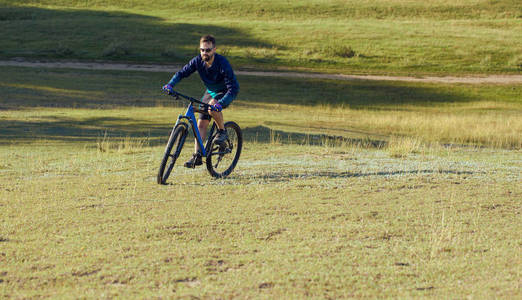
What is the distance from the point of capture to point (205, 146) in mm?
9766

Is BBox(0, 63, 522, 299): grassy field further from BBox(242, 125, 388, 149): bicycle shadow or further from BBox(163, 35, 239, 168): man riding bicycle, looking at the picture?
BBox(163, 35, 239, 168): man riding bicycle

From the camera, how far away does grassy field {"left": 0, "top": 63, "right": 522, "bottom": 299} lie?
212 inches

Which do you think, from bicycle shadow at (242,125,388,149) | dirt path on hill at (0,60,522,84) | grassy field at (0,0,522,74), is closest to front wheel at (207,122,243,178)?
bicycle shadow at (242,125,388,149)

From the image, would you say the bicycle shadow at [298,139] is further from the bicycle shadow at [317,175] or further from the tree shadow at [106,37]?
the tree shadow at [106,37]

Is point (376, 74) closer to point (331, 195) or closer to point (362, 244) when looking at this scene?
point (331, 195)

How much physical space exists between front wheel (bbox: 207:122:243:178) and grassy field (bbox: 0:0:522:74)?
28.5 meters

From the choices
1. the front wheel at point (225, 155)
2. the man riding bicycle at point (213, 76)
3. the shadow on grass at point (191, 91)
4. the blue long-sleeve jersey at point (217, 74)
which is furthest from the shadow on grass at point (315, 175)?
the shadow on grass at point (191, 91)

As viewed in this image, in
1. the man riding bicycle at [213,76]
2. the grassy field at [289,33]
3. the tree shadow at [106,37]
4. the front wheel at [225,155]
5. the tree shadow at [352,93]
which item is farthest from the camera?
the tree shadow at [106,37]

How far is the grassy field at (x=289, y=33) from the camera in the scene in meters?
42.9

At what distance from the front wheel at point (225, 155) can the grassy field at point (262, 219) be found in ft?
0.55

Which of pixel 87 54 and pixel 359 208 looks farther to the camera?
pixel 87 54

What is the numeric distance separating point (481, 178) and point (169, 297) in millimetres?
6575

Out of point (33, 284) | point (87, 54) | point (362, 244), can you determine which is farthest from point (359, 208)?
point (87, 54)

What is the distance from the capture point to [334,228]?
7.01 m
